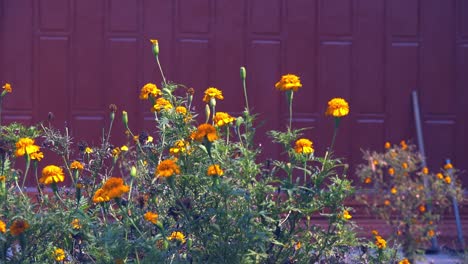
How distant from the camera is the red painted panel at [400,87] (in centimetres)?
788

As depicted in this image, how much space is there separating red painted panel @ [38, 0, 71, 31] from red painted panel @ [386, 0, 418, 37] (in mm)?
2756

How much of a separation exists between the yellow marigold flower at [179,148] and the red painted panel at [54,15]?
4420 mm

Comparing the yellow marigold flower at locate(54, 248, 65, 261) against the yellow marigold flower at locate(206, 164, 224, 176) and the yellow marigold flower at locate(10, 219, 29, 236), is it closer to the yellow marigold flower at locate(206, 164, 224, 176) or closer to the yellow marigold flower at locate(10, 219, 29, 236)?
the yellow marigold flower at locate(10, 219, 29, 236)

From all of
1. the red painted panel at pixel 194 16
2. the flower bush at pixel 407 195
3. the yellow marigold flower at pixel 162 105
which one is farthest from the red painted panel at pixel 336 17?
the yellow marigold flower at pixel 162 105

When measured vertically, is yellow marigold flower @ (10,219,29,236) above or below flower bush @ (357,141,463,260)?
above

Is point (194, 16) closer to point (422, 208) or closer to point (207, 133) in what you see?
point (422, 208)

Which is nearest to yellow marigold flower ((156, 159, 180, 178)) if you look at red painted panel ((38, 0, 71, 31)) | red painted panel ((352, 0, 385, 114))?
red painted panel ((38, 0, 71, 31))

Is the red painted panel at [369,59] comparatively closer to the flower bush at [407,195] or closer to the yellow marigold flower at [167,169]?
the flower bush at [407,195]

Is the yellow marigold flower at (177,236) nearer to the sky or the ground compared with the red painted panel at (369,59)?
nearer to the ground

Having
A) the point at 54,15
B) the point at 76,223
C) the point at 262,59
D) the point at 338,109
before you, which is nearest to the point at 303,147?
the point at 338,109

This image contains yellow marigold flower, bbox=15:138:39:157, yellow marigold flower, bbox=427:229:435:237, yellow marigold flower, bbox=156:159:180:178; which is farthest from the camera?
yellow marigold flower, bbox=427:229:435:237

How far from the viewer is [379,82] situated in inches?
311

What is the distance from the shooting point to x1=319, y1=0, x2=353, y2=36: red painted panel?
787 cm

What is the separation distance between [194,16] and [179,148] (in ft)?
14.4
